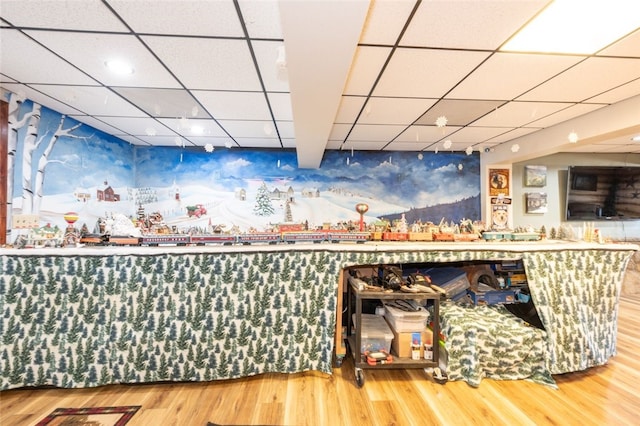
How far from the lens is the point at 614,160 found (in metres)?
5.60

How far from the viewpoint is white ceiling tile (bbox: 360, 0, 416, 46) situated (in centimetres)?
156

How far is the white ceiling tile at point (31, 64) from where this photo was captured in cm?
196

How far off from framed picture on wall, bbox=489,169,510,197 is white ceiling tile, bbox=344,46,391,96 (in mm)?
3960

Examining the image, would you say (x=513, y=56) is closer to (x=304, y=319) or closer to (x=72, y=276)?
(x=304, y=319)

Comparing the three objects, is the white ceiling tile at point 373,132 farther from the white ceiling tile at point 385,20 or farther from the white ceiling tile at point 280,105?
the white ceiling tile at point 385,20

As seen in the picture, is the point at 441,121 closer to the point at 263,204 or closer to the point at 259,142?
the point at 259,142

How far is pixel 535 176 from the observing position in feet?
17.7

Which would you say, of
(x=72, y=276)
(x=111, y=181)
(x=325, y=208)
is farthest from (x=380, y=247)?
(x=111, y=181)

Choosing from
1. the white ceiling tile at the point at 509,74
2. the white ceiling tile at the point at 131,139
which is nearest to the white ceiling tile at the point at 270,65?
the white ceiling tile at the point at 509,74

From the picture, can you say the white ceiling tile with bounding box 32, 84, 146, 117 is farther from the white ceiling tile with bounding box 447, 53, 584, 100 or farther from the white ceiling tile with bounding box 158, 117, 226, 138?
the white ceiling tile with bounding box 447, 53, 584, 100

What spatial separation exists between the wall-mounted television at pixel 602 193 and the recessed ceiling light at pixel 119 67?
7214 millimetres

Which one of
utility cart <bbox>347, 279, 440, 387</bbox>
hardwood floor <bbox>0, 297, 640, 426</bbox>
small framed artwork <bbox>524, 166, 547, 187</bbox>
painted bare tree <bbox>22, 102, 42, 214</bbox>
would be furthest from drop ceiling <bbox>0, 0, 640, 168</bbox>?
hardwood floor <bbox>0, 297, 640, 426</bbox>

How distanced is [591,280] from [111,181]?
6.37 metres

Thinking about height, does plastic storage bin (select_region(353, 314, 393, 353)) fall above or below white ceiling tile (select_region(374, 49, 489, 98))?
below
